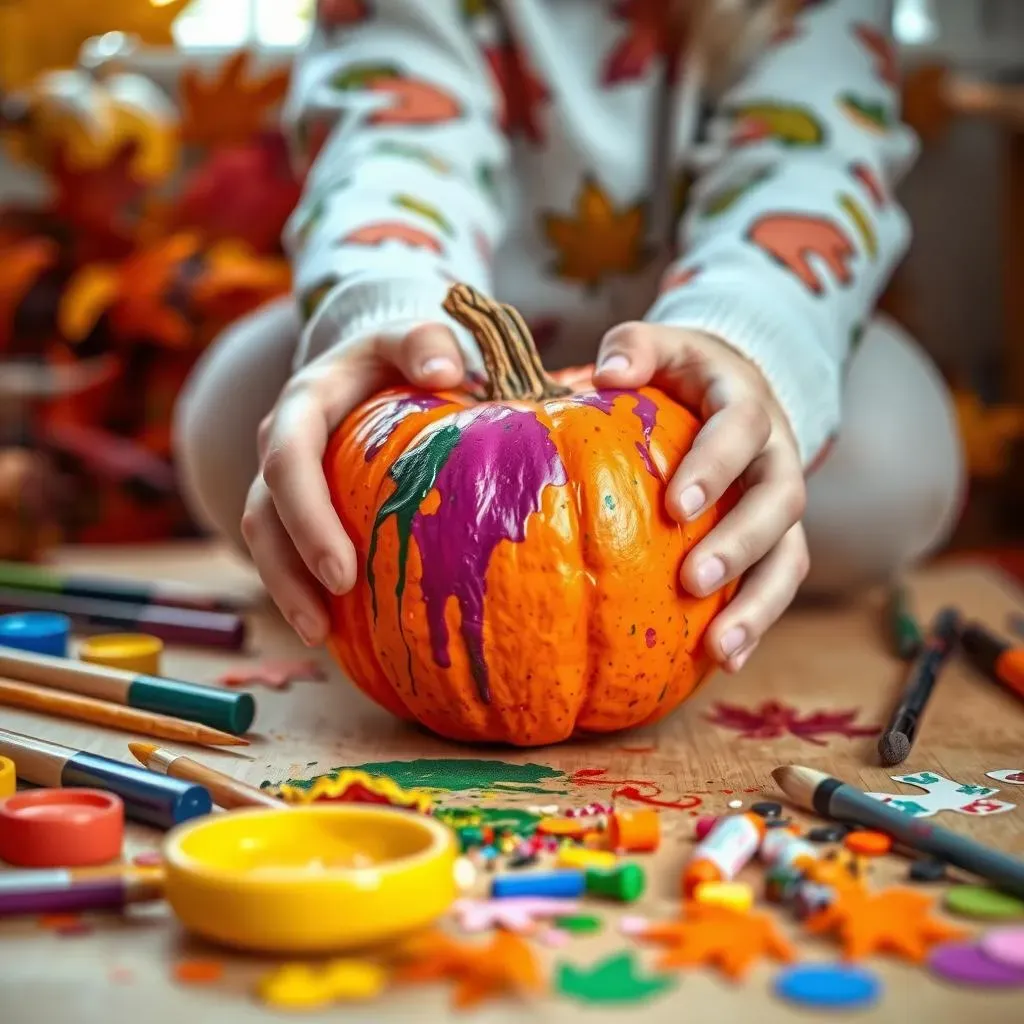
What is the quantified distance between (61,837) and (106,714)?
0.71ft

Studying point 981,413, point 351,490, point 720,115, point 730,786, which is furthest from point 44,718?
point 981,413

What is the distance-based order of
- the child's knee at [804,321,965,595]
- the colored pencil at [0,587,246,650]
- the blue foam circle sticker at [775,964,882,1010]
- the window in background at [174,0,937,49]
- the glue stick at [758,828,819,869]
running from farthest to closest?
the window in background at [174,0,937,49] < the child's knee at [804,321,965,595] < the colored pencil at [0,587,246,650] < the glue stick at [758,828,819,869] < the blue foam circle sticker at [775,964,882,1010]

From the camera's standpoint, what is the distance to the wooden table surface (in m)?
0.43

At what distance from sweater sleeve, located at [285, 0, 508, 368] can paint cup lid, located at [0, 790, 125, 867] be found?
35 cm

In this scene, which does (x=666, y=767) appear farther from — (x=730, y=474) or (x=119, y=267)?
(x=119, y=267)

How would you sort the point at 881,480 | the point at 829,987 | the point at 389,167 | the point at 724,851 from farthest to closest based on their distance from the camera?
the point at 881,480 < the point at 389,167 < the point at 724,851 < the point at 829,987

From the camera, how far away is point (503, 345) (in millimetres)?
734

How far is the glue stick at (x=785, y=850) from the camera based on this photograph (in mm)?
526

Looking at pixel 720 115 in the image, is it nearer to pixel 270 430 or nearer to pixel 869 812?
pixel 270 430

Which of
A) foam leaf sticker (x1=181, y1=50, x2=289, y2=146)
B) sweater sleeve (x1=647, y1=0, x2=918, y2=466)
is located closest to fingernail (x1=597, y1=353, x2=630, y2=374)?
sweater sleeve (x1=647, y1=0, x2=918, y2=466)

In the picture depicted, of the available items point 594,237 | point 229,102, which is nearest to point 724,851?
point 594,237

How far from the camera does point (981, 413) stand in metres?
1.84

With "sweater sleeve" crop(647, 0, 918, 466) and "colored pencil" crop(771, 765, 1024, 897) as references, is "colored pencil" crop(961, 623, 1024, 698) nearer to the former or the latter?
"sweater sleeve" crop(647, 0, 918, 466)

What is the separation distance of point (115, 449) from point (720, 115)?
0.93 metres
